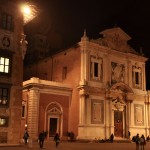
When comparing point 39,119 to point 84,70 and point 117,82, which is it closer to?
point 84,70

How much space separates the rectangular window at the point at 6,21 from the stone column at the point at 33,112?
11.6m

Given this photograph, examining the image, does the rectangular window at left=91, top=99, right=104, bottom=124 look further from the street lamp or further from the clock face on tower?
the clock face on tower

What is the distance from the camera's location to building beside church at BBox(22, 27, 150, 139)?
40.7 m

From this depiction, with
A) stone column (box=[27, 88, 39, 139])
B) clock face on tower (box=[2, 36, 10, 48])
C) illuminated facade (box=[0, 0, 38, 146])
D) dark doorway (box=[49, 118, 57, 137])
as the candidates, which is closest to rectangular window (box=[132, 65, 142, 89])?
dark doorway (box=[49, 118, 57, 137])

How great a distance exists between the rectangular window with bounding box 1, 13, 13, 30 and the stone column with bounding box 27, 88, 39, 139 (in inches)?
455

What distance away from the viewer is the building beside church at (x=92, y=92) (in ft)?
133

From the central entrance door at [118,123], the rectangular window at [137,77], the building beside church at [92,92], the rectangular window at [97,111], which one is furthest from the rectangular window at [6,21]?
the rectangular window at [137,77]

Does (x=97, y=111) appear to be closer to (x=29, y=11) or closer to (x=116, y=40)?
(x=116, y=40)

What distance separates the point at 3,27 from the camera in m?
30.0

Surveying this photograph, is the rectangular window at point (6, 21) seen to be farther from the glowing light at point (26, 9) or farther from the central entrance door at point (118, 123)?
the central entrance door at point (118, 123)

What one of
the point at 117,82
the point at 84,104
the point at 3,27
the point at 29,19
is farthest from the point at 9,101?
the point at 117,82

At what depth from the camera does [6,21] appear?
30266mm

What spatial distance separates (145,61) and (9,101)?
29.1 m

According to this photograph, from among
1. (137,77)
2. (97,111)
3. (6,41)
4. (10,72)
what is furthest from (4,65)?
(137,77)
